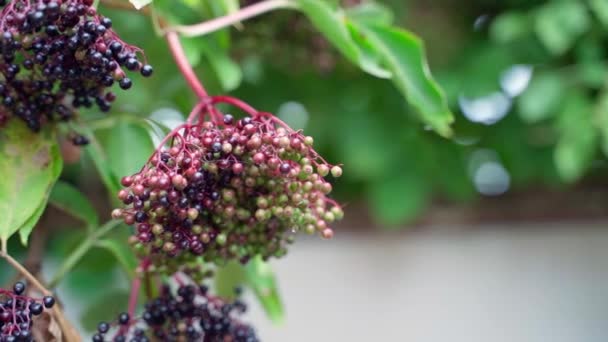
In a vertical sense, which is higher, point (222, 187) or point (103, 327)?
point (222, 187)

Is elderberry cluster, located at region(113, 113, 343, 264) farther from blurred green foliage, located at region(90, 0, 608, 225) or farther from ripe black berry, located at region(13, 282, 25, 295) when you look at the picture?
blurred green foliage, located at region(90, 0, 608, 225)

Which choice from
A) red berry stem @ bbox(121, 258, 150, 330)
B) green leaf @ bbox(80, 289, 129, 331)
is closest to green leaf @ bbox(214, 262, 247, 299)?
green leaf @ bbox(80, 289, 129, 331)

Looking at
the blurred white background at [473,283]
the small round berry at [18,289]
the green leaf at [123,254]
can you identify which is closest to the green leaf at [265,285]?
the green leaf at [123,254]

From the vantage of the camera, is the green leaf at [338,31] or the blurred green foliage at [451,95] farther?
the blurred green foliage at [451,95]

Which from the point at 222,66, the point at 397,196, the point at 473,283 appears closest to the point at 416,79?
the point at 222,66

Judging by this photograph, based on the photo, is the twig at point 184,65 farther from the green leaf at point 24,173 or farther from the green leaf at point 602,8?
the green leaf at point 602,8

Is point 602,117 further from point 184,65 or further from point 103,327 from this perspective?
point 103,327
